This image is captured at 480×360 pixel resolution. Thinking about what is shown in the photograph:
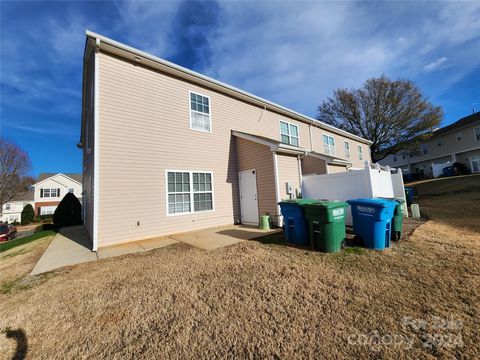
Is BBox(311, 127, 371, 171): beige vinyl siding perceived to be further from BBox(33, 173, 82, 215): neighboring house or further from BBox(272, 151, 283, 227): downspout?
BBox(33, 173, 82, 215): neighboring house

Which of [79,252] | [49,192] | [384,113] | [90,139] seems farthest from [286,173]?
[49,192]

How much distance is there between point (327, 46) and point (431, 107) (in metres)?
22.5

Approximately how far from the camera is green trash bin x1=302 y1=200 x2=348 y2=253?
505 centimetres

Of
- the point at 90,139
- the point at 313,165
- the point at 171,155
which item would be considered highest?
the point at 90,139

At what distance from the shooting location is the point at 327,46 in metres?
9.98

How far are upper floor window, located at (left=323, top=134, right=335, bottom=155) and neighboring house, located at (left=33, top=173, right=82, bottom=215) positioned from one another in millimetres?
41744

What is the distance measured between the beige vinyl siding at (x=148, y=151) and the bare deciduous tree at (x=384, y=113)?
22928mm

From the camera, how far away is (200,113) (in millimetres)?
9531

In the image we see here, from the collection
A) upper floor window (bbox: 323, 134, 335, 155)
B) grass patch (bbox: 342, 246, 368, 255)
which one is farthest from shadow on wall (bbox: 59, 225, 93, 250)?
upper floor window (bbox: 323, 134, 335, 155)

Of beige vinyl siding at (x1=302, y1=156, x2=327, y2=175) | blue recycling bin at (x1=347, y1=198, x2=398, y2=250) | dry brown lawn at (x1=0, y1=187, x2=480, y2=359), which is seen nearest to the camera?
dry brown lawn at (x1=0, y1=187, x2=480, y2=359)

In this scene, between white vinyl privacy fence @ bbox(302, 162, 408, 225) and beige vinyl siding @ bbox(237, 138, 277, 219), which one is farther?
beige vinyl siding @ bbox(237, 138, 277, 219)

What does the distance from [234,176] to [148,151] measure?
4.15 metres

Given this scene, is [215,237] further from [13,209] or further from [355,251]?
[13,209]

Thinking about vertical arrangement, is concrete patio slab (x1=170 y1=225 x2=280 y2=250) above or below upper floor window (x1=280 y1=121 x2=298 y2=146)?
below
